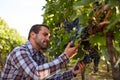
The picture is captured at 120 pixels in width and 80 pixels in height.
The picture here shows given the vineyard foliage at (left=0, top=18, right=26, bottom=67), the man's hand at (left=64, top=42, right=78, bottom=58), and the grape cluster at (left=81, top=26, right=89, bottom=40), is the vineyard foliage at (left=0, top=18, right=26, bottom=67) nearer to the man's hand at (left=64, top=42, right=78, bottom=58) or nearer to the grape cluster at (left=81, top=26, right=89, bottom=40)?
the man's hand at (left=64, top=42, right=78, bottom=58)

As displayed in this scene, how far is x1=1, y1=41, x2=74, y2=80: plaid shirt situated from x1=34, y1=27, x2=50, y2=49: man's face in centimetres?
16

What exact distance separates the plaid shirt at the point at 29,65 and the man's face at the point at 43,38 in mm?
163

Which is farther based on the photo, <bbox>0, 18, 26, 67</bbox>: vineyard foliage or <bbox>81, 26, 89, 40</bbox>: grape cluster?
<bbox>0, 18, 26, 67</bbox>: vineyard foliage

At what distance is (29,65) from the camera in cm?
317

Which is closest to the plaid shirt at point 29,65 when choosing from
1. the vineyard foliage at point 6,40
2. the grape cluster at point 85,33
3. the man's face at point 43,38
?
the man's face at point 43,38

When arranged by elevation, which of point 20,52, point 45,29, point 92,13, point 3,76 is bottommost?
point 3,76

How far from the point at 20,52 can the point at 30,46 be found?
0.21 metres

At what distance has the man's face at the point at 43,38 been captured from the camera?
330 centimetres

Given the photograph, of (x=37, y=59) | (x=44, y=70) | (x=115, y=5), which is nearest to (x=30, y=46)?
(x=37, y=59)

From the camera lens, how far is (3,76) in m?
3.67

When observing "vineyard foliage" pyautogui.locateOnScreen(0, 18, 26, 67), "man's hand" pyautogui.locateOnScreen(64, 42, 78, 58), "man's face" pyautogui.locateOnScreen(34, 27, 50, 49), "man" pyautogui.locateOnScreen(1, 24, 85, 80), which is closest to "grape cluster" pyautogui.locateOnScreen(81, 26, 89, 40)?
"man's hand" pyautogui.locateOnScreen(64, 42, 78, 58)

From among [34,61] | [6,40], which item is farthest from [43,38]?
[6,40]

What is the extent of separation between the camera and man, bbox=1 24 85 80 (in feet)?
10.1

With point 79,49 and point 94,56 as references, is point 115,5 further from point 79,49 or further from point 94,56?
point 94,56
